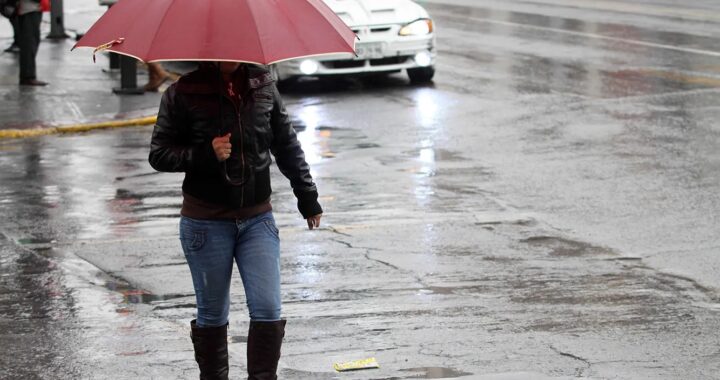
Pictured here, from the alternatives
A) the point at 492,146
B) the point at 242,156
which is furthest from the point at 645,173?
the point at 242,156

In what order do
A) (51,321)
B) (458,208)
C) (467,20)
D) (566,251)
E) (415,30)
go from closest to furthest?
(51,321) → (566,251) → (458,208) → (415,30) → (467,20)

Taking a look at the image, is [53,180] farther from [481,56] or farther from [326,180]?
[481,56]

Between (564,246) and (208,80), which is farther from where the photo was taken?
(564,246)

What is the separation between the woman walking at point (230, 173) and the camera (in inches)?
223

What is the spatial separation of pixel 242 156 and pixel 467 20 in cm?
2388

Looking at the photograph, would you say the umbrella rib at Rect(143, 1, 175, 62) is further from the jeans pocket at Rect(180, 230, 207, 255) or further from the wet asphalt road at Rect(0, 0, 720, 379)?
the wet asphalt road at Rect(0, 0, 720, 379)

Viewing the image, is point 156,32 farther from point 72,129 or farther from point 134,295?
point 72,129

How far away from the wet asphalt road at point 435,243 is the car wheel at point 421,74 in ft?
2.59

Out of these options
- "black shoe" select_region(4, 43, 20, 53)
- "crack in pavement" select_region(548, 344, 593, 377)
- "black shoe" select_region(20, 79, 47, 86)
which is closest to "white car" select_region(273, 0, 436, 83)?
"black shoe" select_region(20, 79, 47, 86)

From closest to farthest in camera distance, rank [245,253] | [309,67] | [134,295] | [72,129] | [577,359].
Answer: [245,253]
[577,359]
[134,295]
[72,129]
[309,67]

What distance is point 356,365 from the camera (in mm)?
6930

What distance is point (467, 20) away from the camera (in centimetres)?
2919

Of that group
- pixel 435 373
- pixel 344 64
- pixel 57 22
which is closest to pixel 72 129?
pixel 344 64

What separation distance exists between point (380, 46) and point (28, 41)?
4.54 m
